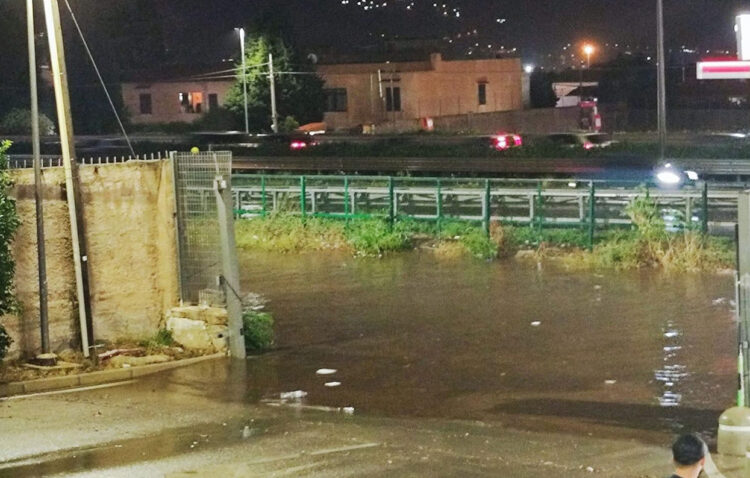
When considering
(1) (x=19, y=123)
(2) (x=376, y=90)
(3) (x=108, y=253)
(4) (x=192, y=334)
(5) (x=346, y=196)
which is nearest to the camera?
(3) (x=108, y=253)

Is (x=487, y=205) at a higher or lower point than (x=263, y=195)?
lower

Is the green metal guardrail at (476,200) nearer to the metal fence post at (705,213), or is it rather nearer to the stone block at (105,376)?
the metal fence post at (705,213)

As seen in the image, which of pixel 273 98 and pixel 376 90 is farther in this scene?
pixel 376 90

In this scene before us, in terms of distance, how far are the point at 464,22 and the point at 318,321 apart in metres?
129

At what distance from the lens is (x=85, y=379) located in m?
14.4

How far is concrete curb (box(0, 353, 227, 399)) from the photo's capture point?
13.9 meters

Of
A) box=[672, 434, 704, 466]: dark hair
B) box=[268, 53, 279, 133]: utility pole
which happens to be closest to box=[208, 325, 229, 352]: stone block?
box=[672, 434, 704, 466]: dark hair

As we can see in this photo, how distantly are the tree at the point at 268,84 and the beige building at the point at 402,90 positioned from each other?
2561 mm

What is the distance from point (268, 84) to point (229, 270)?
5229 centimetres

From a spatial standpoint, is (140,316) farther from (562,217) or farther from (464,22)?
(464,22)

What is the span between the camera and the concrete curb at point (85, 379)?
13.9m

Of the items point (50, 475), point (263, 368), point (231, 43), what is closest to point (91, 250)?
point (263, 368)

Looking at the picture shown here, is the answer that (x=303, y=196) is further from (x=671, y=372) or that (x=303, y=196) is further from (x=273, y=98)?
(x=273, y=98)

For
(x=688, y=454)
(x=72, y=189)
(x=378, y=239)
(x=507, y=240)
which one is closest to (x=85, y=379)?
(x=72, y=189)
